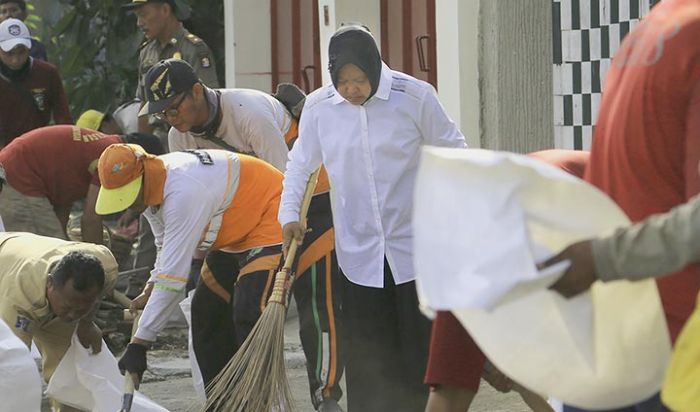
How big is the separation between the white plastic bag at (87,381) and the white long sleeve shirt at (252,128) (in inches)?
46.8

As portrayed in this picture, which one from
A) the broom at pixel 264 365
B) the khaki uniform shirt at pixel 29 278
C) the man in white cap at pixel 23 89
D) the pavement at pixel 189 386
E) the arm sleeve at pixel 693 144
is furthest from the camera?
the man in white cap at pixel 23 89

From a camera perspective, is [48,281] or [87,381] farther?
[87,381]

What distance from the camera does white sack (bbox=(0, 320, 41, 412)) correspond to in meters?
5.77

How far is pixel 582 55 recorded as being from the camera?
8.23 meters

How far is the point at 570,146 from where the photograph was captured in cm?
834

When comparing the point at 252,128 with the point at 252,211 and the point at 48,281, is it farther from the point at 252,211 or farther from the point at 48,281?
the point at 48,281

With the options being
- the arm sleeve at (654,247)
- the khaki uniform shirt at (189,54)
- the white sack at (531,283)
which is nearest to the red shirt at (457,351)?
the white sack at (531,283)

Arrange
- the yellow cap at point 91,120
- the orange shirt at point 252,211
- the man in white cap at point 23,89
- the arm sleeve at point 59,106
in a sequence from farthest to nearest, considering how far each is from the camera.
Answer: the yellow cap at point 91,120 < the arm sleeve at point 59,106 < the man in white cap at point 23,89 < the orange shirt at point 252,211

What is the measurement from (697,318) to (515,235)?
38cm

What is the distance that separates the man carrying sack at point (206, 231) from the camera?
6.12m

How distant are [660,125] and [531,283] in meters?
0.60

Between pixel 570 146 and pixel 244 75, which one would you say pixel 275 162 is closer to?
pixel 570 146

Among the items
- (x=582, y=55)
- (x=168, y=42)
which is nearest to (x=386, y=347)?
(x=582, y=55)

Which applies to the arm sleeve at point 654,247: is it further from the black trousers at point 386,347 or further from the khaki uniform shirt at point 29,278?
the khaki uniform shirt at point 29,278
